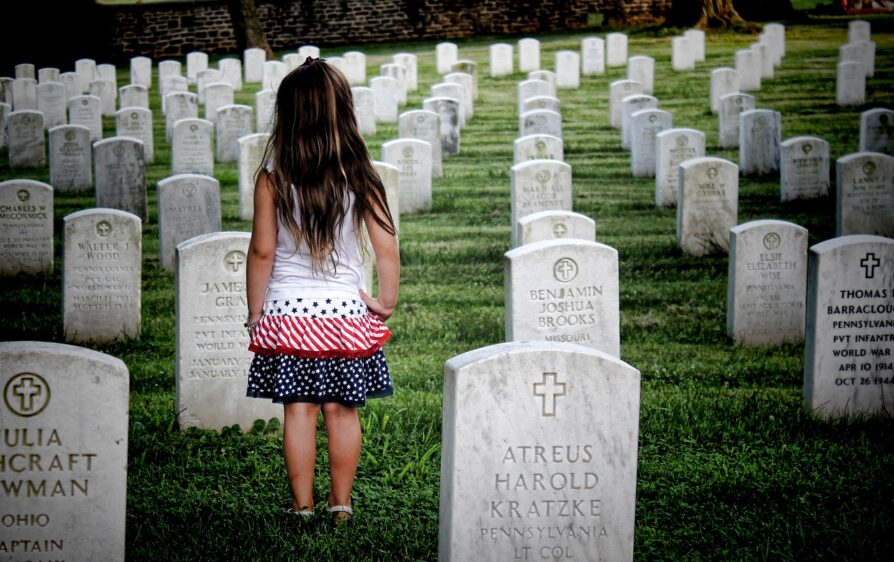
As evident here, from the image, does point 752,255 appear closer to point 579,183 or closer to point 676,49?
point 579,183

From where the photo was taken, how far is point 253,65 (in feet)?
98.6

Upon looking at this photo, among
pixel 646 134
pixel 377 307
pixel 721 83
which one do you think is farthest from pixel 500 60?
pixel 377 307

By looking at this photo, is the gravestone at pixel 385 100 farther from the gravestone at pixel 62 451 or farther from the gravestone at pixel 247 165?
the gravestone at pixel 62 451

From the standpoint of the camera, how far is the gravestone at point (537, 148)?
Result: 1539 cm

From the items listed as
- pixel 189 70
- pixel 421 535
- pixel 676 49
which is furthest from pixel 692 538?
pixel 189 70

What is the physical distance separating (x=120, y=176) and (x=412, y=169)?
3.42 metres

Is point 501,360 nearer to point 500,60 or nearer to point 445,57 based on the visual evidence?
point 500,60

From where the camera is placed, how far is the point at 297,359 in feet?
17.5

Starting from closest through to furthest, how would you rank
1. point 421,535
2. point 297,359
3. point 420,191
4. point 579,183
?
point 297,359, point 421,535, point 420,191, point 579,183

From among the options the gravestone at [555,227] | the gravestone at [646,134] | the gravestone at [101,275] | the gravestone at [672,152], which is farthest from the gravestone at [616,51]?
the gravestone at [101,275]

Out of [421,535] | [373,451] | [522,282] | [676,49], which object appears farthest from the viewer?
[676,49]

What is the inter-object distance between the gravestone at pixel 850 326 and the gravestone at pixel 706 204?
4.96 m

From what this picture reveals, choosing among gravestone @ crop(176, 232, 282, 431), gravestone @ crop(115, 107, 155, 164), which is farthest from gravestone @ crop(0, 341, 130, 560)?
gravestone @ crop(115, 107, 155, 164)

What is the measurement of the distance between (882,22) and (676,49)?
10075 mm
